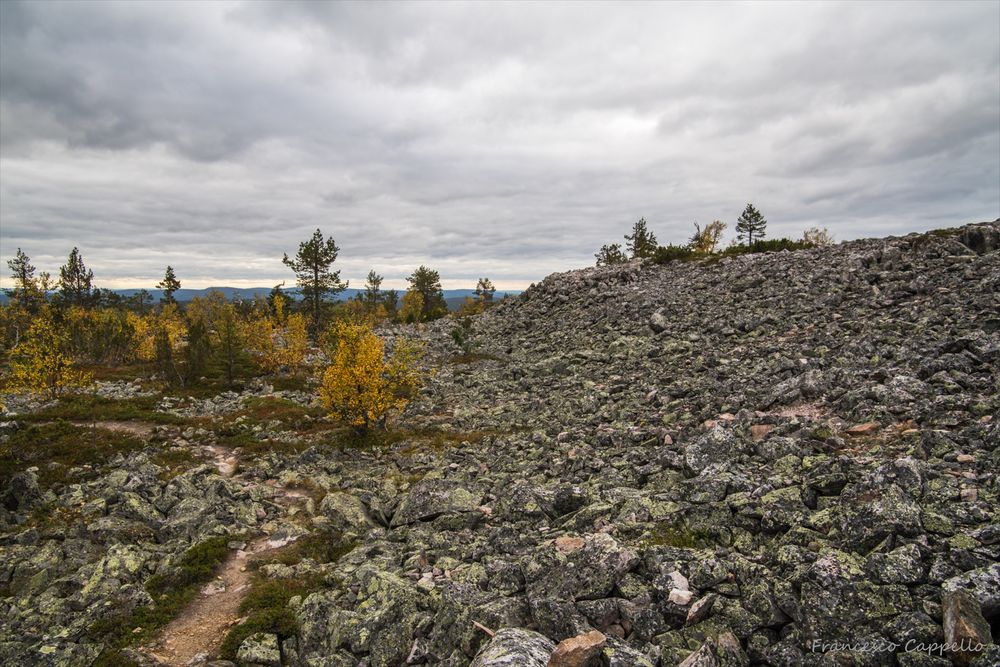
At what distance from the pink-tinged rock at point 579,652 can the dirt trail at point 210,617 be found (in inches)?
346

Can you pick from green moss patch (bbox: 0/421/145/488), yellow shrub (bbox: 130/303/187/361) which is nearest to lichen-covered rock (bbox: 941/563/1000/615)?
green moss patch (bbox: 0/421/145/488)

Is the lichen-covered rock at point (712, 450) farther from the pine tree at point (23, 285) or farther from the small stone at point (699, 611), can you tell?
the pine tree at point (23, 285)

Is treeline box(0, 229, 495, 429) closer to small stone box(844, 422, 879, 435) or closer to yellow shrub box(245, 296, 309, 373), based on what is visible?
yellow shrub box(245, 296, 309, 373)

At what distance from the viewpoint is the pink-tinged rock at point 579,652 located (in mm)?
7773

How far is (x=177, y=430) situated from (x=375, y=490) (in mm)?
18977

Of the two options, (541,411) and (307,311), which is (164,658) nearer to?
(541,411)

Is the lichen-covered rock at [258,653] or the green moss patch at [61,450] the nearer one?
the lichen-covered rock at [258,653]

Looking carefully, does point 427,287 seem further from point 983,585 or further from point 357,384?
point 983,585

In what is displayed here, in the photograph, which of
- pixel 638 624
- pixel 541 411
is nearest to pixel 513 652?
pixel 638 624

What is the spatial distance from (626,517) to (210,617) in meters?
11.7

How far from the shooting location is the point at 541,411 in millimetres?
28391

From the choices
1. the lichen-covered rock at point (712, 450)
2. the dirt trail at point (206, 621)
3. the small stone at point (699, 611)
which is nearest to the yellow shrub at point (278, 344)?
the dirt trail at point (206, 621)

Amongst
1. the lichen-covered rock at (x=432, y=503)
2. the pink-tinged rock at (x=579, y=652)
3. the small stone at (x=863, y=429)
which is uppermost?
the small stone at (x=863, y=429)

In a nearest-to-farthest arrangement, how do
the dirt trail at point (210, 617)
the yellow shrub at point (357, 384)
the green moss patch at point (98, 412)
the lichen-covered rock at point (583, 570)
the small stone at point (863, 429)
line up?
the lichen-covered rock at point (583, 570) → the dirt trail at point (210, 617) → the small stone at point (863, 429) → the yellow shrub at point (357, 384) → the green moss patch at point (98, 412)
